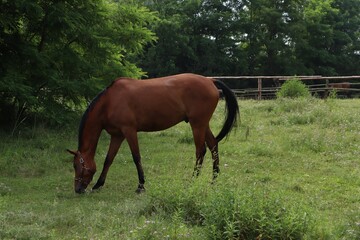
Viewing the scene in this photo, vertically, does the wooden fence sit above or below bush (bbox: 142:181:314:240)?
above

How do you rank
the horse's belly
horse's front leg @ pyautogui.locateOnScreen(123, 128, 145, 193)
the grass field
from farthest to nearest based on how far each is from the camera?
the horse's belly < horse's front leg @ pyautogui.locateOnScreen(123, 128, 145, 193) < the grass field

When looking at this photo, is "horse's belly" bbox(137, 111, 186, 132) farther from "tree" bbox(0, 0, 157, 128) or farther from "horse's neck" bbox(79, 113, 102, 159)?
"tree" bbox(0, 0, 157, 128)

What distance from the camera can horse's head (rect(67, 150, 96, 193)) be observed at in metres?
5.77

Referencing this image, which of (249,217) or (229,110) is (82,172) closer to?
(229,110)

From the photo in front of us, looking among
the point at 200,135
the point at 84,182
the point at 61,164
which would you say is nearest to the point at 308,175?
the point at 200,135

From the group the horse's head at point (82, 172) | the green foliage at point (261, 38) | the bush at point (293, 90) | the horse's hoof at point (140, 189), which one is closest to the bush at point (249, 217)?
the horse's hoof at point (140, 189)

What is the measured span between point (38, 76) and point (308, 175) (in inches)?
215

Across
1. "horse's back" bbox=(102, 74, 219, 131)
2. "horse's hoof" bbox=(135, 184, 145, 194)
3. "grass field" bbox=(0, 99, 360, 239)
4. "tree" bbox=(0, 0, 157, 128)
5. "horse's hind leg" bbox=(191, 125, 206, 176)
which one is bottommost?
"horse's hoof" bbox=(135, 184, 145, 194)

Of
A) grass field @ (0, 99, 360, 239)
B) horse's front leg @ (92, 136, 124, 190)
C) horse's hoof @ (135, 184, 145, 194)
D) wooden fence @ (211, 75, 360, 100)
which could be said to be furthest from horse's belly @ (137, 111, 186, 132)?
wooden fence @ (211, 75, 360, 100)

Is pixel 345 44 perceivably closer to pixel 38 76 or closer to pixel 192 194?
pixel 38 76

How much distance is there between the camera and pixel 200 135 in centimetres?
623

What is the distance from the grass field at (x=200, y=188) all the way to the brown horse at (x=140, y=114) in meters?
0.41

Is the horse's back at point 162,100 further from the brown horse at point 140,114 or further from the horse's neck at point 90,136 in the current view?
the horse's neck at point 90,136

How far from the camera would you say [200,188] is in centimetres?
434
